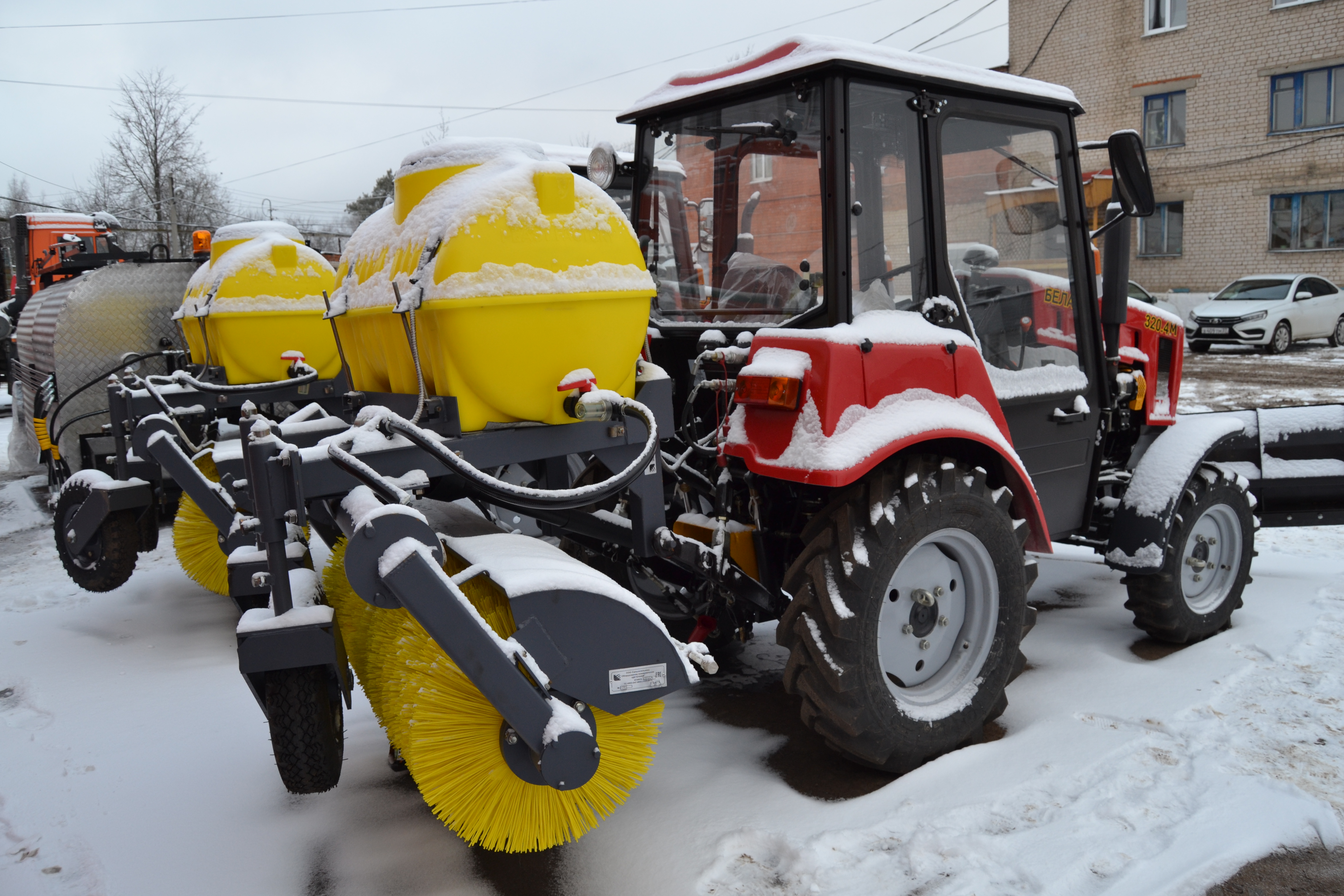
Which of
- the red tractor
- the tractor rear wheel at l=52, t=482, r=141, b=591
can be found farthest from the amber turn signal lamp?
the tractor rear wheel at l=52, t=482, r=141, b=591

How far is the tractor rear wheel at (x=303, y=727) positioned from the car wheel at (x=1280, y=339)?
17346 mm

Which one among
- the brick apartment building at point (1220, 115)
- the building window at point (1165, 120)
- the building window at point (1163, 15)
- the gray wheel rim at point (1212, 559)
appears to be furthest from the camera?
the building window at point (1165, 120)

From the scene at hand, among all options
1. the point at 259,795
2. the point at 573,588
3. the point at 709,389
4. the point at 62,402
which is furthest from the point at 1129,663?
the point at 62,402

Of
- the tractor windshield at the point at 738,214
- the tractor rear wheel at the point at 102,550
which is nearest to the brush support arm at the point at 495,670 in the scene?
the tractor windshield at the point at 738,214

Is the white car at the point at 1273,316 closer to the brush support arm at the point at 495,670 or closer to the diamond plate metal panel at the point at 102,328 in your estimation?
the diamond plate metal panel at the point at 102,328

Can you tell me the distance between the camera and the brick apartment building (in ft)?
63.3

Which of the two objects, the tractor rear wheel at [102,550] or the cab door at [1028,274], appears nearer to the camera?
the cab door at [1028,274]

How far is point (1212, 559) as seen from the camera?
3.87 meters

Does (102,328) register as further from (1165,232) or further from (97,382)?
(1165,232)

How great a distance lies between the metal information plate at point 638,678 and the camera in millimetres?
2092

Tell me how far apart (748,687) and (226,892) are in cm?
186

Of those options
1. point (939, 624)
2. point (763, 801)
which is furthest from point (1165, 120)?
point (763, 801)

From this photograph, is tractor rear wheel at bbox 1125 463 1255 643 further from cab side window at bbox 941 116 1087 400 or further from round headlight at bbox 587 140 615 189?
round headlight at bbox 587 140 615 189

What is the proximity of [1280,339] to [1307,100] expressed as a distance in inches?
280
